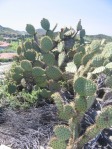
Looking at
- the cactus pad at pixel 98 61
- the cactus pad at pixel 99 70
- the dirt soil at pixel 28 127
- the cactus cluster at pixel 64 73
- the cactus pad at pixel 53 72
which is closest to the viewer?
the cactus cluster at pixel 64 73

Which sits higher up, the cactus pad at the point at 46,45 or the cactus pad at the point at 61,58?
the cactus pad at the point at 46,45

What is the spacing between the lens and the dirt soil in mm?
4500

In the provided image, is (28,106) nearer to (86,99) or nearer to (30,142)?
(30,142)

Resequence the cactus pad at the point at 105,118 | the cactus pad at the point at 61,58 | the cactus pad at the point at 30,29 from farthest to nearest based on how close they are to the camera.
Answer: the cactus pad at the point at 30,29, the cactus pad at the point at 61,58, the cactus pad at the point at 105,118

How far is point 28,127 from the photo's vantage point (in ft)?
16.0

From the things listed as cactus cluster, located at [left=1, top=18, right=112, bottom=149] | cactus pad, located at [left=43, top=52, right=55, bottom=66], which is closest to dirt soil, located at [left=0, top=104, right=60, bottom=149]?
cactus cluster, located at [left=1, top=18, right=112, bottom=149]

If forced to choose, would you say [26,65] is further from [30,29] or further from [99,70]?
[99,70]

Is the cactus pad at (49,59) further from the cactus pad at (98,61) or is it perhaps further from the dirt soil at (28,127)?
Result: the cactus pad at (98,61)

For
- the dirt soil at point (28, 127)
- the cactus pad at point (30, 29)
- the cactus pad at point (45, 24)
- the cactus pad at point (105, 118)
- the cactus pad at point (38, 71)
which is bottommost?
the dirt soil at point (28, 127)

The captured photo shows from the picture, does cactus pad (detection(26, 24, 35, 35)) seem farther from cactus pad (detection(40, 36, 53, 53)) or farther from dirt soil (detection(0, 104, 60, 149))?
dirt soil (detection(0, 104, 60, 149))

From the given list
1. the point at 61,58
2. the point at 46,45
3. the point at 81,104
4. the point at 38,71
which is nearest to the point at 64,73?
the point at 61,58

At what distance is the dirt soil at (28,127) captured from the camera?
14.8ft

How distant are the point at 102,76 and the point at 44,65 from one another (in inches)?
62.4

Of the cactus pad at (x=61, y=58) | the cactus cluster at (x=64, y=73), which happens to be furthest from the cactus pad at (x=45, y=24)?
the cactus pad at (x=61, y=58)
